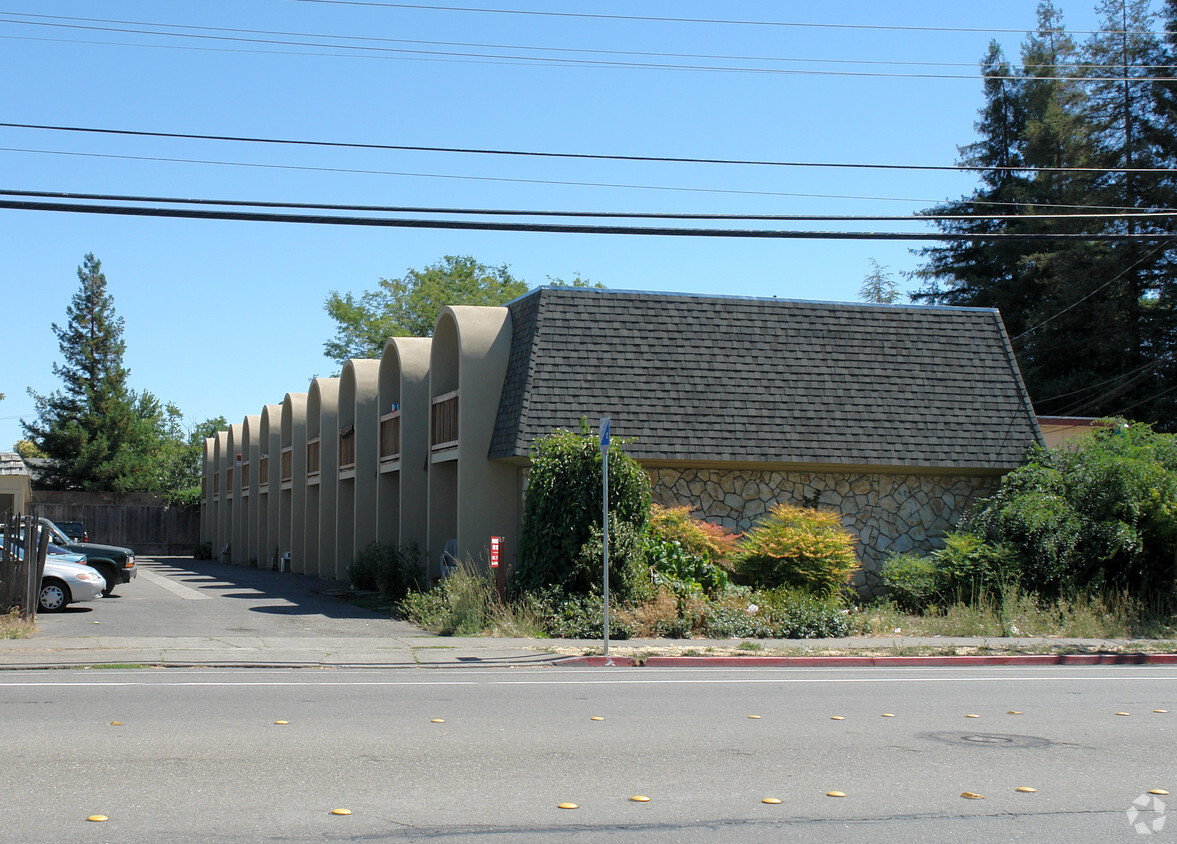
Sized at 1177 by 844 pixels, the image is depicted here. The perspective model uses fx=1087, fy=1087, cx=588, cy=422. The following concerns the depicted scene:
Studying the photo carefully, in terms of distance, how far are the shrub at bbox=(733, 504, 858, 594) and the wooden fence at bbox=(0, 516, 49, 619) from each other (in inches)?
446

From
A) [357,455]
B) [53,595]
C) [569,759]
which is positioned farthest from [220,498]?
[569,759]

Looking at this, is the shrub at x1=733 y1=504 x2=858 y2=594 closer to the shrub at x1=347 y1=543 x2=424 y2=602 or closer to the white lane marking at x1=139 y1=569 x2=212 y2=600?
the shrub at x1=347 y1=543 x2=424 y2=602

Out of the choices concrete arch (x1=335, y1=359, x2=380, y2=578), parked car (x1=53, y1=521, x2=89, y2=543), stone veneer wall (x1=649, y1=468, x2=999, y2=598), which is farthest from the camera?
parked car (x1=53, y1=521, x2=89, y2=543)

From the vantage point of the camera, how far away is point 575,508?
17484 millimetres

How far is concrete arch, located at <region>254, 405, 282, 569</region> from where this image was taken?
36125 millimetres

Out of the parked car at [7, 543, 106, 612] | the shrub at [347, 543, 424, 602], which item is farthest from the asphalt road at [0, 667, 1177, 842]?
the shrub at [347, 543, 424, 602]

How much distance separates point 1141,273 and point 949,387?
72.6ft

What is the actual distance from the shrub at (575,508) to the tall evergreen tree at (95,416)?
4753cm

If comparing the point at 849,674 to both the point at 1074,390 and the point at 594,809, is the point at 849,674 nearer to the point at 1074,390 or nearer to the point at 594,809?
the point at 594,809

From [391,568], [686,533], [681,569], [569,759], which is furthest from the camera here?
[391,568]

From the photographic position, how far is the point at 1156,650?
1580cm

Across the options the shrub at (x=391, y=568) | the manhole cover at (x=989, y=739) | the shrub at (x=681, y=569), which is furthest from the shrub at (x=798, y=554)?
the manhole cover at (x=989, y=739)

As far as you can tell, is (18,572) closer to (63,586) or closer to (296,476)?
(63,586)

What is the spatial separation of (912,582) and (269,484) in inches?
939
